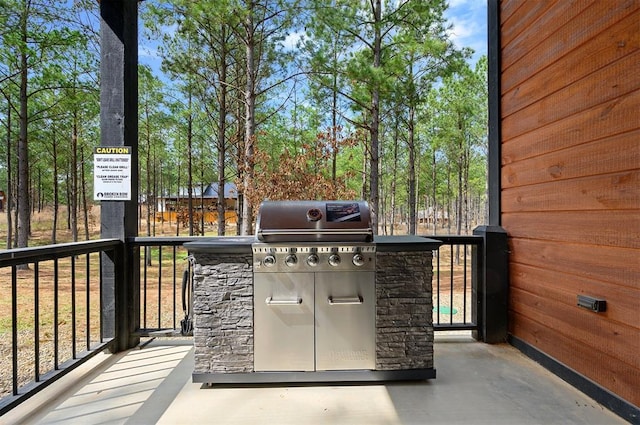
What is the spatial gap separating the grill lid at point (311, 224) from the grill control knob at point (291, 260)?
0.10 m

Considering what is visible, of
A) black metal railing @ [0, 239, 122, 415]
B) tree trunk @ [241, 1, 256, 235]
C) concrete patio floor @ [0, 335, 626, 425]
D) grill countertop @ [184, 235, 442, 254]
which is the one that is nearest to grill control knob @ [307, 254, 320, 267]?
grill countertop @ [184, 235, 442, 254]

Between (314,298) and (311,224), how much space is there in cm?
46

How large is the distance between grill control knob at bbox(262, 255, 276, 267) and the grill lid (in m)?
0.10

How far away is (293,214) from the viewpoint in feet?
7.10

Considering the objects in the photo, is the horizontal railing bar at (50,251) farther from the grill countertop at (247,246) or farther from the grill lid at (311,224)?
the grill lid at (311,224)

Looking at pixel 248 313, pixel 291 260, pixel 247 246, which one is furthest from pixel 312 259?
pixel 248 313

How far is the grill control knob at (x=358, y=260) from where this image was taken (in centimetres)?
210

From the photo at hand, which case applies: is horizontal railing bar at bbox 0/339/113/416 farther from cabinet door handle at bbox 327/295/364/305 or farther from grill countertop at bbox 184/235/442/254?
cabinet door handle at bbox 327/295/364/305

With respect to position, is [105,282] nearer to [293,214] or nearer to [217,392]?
[217,392]

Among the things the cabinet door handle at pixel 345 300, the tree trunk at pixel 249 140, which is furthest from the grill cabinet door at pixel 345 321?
the tree trunk at pixel 249 140

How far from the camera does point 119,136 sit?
264 centimetres

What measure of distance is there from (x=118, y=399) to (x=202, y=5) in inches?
208

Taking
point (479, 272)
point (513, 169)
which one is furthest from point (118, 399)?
point (513, 169)

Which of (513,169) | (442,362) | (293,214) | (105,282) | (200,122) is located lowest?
(442,362)
